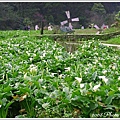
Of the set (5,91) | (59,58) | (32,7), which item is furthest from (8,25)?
(5,91)

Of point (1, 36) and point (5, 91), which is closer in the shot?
point (5, 91)

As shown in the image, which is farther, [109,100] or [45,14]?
[45,14]

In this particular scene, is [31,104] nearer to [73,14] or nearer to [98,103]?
[98,103]

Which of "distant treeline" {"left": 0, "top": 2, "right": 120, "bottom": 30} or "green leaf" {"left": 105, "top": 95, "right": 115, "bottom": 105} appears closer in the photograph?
"green leaf" {"left": 105, "top": 95, "right": 115, "bottom": 105}

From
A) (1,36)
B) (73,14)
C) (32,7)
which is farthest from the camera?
(73,14)

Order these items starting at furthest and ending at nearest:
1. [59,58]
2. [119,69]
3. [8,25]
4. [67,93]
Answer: [8,25] < [59,58] < [119,69] < [67,93]

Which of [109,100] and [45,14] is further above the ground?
[45,14]

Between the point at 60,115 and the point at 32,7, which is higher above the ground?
the point at 32,7

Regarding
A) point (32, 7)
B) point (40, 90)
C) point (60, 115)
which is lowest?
point (60, 115)

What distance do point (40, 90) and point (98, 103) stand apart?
49 cm

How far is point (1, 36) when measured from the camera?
11828 millimetres

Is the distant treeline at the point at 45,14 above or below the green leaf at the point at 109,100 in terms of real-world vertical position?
above

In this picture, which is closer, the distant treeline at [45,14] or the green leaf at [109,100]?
the green leaf at [109,100]

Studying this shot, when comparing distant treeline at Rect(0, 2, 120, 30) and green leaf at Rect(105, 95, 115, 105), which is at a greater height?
distant treeline at Rect(0, 2, 120, 30)
